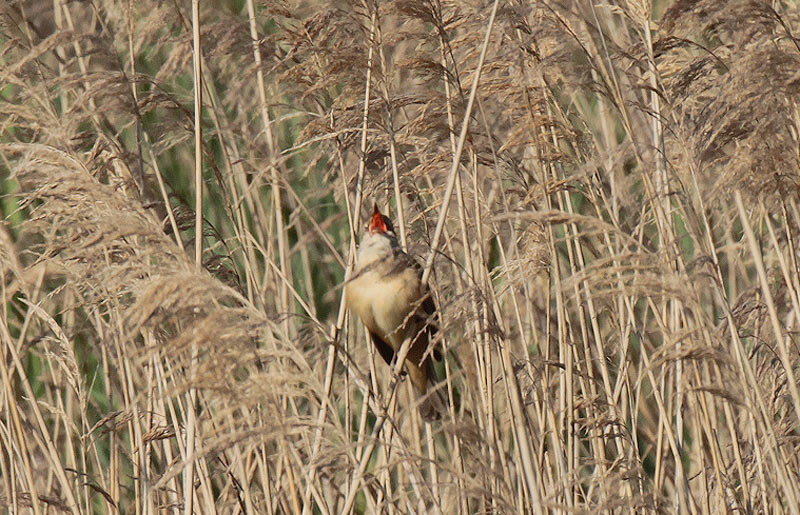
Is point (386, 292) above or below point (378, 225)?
below

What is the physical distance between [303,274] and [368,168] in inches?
54.7

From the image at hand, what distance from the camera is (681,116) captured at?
2387mm

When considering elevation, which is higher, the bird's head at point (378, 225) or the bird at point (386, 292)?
the bird's head at point (378, 225)

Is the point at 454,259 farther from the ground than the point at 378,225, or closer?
closer

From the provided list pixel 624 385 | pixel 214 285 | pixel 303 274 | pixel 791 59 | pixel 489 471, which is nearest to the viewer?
pixel 214 285

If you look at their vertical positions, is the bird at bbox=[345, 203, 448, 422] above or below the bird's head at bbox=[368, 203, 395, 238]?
below

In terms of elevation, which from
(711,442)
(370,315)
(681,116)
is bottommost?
(711,442)

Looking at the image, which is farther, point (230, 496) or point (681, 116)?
point (230, 496)

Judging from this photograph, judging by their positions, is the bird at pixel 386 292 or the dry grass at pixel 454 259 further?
the bird at pixel 386 292

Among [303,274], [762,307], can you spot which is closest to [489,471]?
[762,307]

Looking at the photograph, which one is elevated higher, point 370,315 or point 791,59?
point 791,59

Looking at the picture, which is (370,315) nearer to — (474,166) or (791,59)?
(474,166)

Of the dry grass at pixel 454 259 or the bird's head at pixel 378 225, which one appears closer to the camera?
the dry grass at pixel 454 259

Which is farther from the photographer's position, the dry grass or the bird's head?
the bird's head
